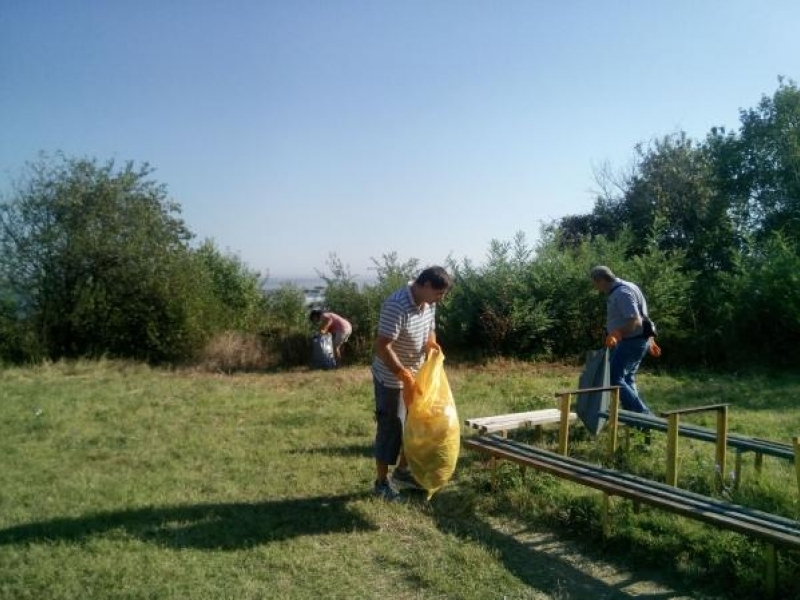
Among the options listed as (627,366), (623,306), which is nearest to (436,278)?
(623,306)

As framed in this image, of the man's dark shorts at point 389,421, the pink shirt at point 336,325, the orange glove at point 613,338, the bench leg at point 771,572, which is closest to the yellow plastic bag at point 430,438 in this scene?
the man's dark shorts at point 389,421

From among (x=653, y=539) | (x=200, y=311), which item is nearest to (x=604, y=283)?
(x=653, y=539)

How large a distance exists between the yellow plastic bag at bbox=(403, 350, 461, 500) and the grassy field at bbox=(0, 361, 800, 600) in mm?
365

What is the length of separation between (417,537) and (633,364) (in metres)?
3.12

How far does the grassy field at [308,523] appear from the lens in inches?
132

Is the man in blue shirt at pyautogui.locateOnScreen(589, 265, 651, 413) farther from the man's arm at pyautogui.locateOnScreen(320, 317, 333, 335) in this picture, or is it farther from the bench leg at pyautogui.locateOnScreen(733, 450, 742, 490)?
the man's arm at pyautogui.locateOnScreen(320, 317, 333, 335)

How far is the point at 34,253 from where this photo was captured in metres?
12.9

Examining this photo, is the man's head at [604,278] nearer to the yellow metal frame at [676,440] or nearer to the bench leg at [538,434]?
the bench leg at [538,434]

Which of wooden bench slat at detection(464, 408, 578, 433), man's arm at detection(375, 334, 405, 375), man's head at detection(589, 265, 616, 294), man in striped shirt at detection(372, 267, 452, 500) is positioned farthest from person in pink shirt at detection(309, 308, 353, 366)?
man's arm at detection(375, 334, 405, 375)

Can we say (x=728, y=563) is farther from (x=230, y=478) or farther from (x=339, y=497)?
(x=230, y=478)

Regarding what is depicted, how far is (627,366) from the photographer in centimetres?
602

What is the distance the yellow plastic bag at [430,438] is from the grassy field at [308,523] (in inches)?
14.4

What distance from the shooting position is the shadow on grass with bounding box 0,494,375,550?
12.9 feet

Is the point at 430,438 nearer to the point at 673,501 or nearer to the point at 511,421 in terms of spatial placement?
the point at 673,501
